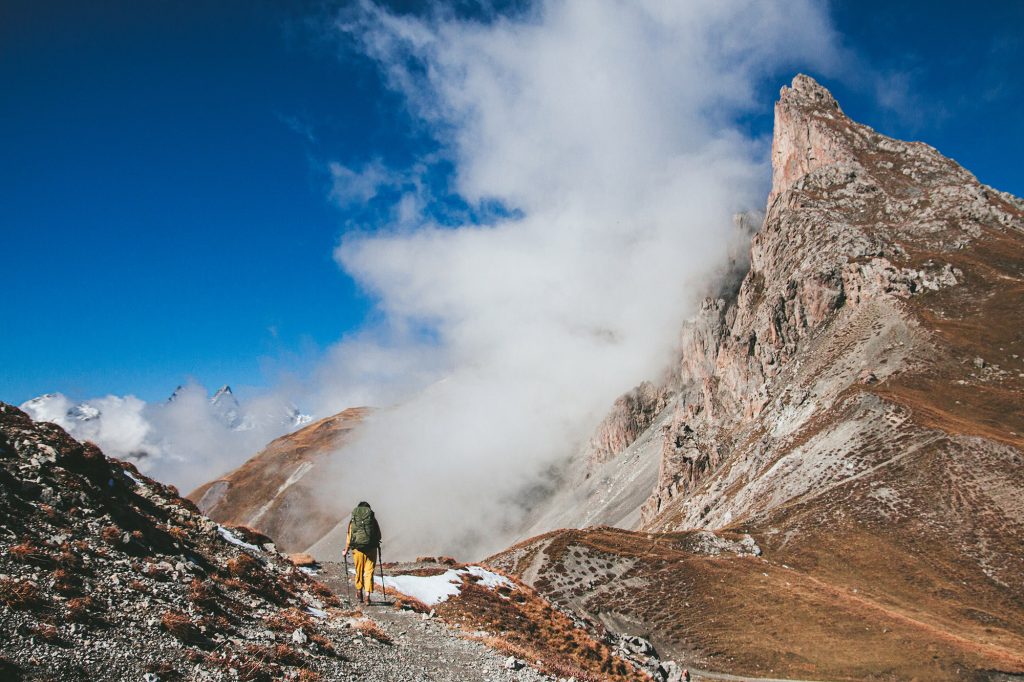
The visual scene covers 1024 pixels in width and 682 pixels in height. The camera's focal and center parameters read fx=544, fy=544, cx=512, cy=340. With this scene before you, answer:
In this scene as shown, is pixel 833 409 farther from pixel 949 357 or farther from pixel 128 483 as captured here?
pixel 128 483

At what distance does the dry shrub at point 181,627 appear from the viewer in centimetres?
1340

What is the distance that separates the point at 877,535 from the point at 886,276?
86210 mm

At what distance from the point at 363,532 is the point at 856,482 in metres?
77.9

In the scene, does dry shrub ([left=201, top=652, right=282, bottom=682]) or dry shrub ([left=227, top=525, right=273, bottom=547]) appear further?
dry shrub ([left=227, top=525, right=273, bottom=547])

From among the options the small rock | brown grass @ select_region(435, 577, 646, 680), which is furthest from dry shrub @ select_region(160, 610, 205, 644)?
the small rock

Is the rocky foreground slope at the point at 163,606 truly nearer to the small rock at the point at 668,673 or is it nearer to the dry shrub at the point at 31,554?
the dry shrub at the point at 31,554

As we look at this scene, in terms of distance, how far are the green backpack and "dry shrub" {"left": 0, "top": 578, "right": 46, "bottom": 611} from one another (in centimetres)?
1079

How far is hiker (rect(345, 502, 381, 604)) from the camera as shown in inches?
872

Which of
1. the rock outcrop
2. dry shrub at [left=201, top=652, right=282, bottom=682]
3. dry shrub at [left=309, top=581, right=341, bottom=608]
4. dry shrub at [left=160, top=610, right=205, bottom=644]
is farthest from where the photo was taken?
dry shrub at [left=309, top=581, right=341, bottom=608]

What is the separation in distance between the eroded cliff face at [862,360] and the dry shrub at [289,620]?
231 feet

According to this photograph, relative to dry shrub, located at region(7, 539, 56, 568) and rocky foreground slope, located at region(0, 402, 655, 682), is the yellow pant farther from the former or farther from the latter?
dry shrub, located at region(7, 539, 56, 568)

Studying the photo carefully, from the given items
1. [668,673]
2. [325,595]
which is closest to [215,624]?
[325,595]

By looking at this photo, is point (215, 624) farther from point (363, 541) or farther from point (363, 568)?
point (363, 568)

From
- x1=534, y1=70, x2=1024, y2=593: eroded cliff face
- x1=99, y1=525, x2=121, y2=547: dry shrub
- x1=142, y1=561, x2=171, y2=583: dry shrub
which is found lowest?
x1=142, y1=561, x2=171, y2=583: dry shrub
